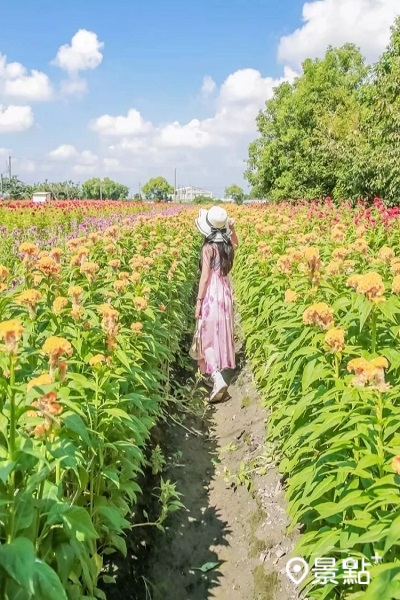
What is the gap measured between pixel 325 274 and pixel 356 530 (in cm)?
205

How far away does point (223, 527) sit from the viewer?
13.2 ft

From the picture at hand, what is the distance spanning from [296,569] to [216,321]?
358cm

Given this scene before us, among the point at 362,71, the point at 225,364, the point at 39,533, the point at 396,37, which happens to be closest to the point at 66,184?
the point at 362,71

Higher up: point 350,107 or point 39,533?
point 350,107

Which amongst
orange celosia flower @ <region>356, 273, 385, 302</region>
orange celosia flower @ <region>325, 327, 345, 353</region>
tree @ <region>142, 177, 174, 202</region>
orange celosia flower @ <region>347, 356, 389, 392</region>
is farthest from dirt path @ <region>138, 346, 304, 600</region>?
tree @ <region>142, 177, 174, 202</region>

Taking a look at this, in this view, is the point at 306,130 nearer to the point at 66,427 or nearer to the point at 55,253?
the point at 55,253

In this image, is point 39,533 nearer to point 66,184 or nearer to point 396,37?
point 396,37

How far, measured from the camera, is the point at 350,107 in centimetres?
3716

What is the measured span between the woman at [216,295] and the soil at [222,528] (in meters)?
0.96

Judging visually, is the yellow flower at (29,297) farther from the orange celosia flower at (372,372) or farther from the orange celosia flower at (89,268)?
the orange celosia flower at (372,372)

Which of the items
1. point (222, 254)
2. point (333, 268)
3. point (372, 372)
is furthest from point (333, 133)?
point (372, 372)

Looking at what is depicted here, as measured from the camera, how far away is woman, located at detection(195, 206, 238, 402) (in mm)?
6332

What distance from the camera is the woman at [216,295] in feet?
20.8
